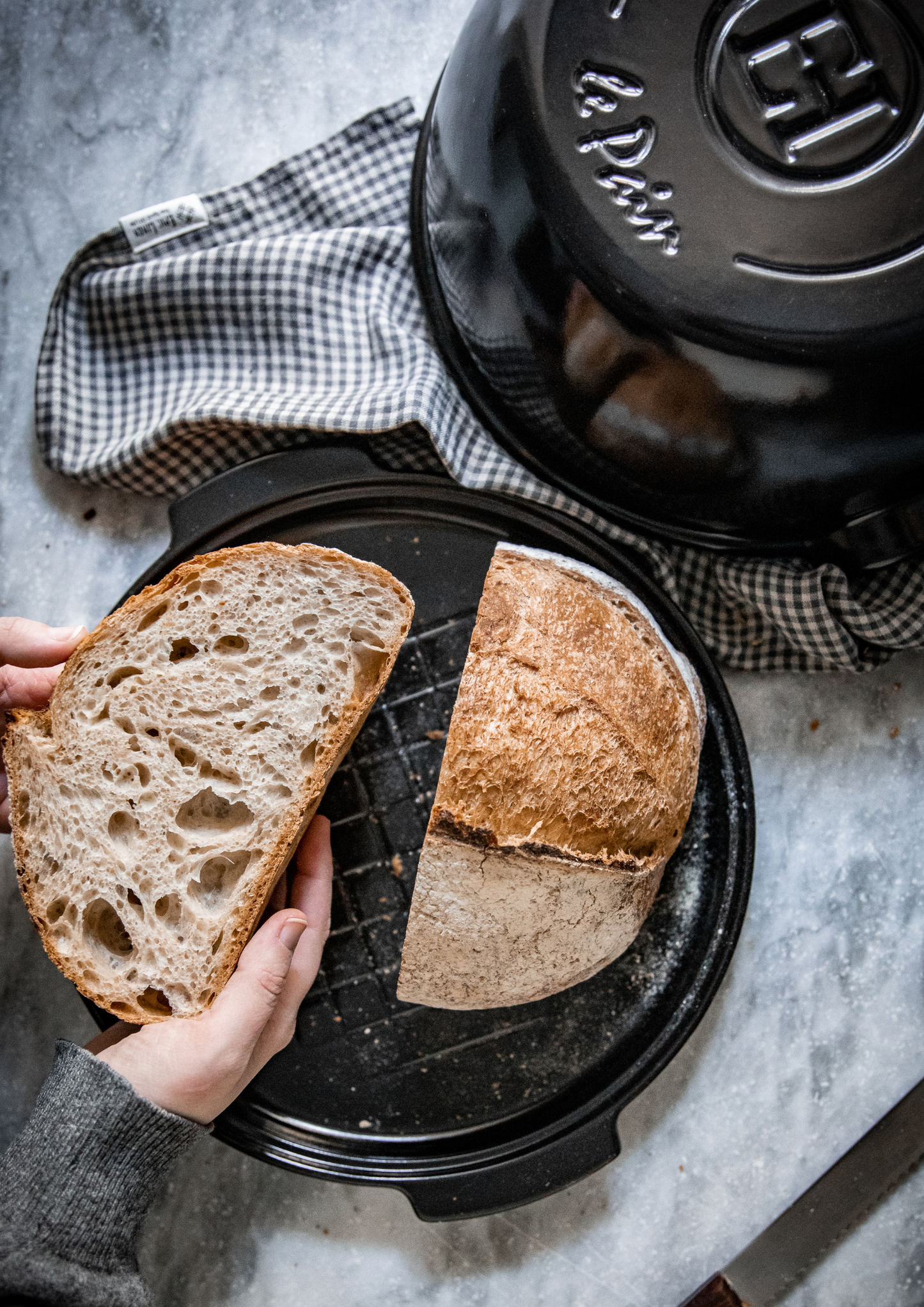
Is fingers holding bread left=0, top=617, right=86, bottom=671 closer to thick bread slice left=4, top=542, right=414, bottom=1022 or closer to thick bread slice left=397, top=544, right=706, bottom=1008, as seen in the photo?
thick bread slice left=4, top=542, right=414, bottom=1022

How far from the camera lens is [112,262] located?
62.1 inches

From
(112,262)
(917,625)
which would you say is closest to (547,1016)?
(917,625)

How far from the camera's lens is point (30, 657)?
4.57 ft

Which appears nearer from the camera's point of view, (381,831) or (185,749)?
(185,749)

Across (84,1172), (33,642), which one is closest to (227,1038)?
(84,1172)

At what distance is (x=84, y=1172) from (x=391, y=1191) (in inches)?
21.7

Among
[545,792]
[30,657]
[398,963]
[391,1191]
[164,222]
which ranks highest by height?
[164,222]

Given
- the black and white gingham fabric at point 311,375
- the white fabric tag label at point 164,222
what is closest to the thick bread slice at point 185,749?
the black and white gingham fabric at point 311,375

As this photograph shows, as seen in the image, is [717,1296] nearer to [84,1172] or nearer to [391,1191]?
[391,1191]

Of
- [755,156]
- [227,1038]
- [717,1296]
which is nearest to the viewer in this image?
[755,156]

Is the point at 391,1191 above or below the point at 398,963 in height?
below

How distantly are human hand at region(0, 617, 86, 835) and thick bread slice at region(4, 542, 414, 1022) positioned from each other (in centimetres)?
7

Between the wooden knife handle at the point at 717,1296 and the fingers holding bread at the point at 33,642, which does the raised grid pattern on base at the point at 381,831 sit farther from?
the wooden knife handle at the point at 717,1296

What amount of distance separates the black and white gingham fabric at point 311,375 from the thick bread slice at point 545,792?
0.90ft
